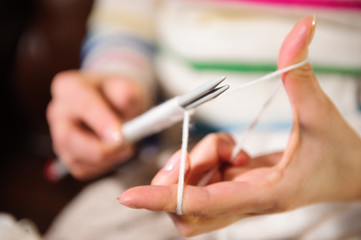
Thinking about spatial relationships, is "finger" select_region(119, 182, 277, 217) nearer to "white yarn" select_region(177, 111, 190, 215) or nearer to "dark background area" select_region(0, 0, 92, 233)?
"white yarn" select_region(177, 111, 190, 215)

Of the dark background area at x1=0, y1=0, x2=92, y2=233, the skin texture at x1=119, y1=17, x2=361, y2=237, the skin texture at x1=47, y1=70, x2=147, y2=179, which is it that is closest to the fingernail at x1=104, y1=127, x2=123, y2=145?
the skin texture at x1=47, y1=70, x2=147, y2=179

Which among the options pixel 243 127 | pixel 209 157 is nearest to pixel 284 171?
pixel 209 157

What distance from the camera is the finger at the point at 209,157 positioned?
0.66 feet

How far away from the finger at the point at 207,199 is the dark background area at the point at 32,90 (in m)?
0.44

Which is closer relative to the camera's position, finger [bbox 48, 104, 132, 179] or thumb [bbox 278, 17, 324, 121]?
thumb [bbox 278, 17, 324, 121]

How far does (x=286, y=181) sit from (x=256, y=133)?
0.52 feet

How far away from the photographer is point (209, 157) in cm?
20

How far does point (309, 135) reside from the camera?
0.19 m

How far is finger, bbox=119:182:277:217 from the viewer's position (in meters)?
0.16

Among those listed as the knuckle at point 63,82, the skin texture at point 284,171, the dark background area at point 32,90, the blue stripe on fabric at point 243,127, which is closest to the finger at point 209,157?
the skin texture at point 284,171

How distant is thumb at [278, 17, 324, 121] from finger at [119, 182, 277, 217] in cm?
5

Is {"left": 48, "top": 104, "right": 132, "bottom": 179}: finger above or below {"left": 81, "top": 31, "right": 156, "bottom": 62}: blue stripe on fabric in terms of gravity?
below

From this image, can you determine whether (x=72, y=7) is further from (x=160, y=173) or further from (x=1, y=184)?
(x=160, y=173)

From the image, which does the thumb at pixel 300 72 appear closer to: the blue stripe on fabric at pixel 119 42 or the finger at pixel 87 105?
the finger at pixel 87 105
